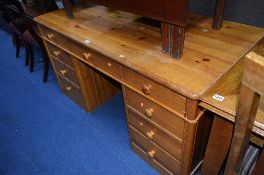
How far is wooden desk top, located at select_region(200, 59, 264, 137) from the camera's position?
755 mm

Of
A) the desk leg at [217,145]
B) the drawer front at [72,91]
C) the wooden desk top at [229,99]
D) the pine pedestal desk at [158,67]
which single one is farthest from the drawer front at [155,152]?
the drawer front at [72,91]

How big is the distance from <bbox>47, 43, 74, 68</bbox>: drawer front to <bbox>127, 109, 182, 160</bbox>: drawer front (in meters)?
0.68

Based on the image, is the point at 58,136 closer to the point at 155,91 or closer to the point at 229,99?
the point at 155,91

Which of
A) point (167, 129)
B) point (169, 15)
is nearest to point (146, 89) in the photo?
point (167, 129)

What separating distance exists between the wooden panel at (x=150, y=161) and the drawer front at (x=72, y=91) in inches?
25.8

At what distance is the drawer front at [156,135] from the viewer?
114 centimetres

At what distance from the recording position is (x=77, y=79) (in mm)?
1782

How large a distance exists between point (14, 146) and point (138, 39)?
1311mm

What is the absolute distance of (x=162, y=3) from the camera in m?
0.95

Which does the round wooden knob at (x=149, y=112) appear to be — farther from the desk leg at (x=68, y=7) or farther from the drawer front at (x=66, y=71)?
the desk leg at (x=68, y=7)

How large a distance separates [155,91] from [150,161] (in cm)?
64

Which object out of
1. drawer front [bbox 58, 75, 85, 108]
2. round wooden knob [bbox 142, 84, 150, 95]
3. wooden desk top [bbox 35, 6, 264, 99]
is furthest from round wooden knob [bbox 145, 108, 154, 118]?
drawer front [bbox 58, 75, 85, 108]

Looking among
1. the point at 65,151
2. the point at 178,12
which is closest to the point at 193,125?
the point at 178,12

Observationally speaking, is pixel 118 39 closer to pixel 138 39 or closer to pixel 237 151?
pixel 138 39
